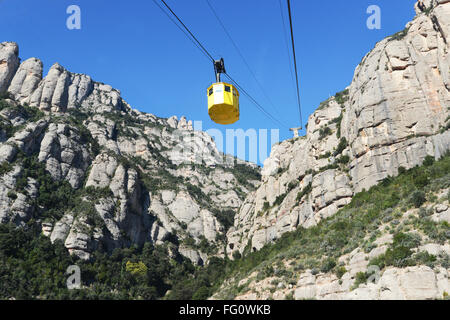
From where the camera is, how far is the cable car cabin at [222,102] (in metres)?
21.5

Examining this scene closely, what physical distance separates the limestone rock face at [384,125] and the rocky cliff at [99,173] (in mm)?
44127

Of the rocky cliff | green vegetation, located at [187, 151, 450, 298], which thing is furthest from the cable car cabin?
the rocky cliff

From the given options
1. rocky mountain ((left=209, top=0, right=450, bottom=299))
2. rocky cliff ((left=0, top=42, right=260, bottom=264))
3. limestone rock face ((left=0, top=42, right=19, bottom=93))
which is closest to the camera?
rocky mountain ((left=209, top=0, right=450, bottom=299))

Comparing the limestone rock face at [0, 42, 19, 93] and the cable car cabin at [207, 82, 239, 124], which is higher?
the limestone rock face at [0, 42, 19, 93]

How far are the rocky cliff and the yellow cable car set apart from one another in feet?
222

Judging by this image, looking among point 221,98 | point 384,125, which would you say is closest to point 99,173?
point 384,125

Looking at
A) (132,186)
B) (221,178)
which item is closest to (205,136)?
(221,178)

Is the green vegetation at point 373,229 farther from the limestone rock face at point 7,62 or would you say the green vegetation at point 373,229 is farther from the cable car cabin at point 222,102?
the limestone rock face at point 7,62

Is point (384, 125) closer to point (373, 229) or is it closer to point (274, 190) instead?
point (373, 229)

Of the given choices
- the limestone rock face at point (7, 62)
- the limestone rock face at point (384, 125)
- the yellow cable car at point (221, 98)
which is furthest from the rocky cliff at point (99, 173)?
the yellow cable car at point (221, 98)

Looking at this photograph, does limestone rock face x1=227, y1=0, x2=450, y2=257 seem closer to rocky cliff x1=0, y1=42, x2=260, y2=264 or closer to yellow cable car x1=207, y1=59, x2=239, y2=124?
yellow cable car x1=207, y1=59, x2=239, y2=124

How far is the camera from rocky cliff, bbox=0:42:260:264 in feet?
271

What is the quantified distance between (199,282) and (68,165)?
52.1 meters

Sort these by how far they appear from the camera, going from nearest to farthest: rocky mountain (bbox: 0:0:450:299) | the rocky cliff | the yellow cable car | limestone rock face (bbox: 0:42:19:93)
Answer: the yellow cable car
rocky mountain (bbox: 0:0:450:299)
the rocky cliff
limestone rock face (bbox: 0:42:19:93)
